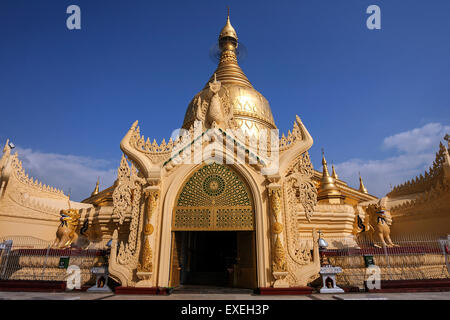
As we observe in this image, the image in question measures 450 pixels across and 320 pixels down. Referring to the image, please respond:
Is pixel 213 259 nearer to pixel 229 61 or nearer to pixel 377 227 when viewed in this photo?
pixel 377 227

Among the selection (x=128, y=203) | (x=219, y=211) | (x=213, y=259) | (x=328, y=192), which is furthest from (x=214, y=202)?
(x=328, y=192)

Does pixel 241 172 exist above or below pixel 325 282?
above

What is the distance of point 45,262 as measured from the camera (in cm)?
879

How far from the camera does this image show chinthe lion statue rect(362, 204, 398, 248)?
9.80 m

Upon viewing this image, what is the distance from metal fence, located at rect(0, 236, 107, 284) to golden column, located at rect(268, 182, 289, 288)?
5.52m

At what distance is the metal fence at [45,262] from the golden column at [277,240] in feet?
18.1

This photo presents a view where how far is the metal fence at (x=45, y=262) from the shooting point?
8.62 metres

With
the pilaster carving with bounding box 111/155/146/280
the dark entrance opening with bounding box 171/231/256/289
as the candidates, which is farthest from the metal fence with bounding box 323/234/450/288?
the pilaster carving with bounding box 111/155/146/280

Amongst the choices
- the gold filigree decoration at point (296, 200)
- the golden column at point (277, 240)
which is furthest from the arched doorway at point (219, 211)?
the gold filigree decoration at point (296, 200)
